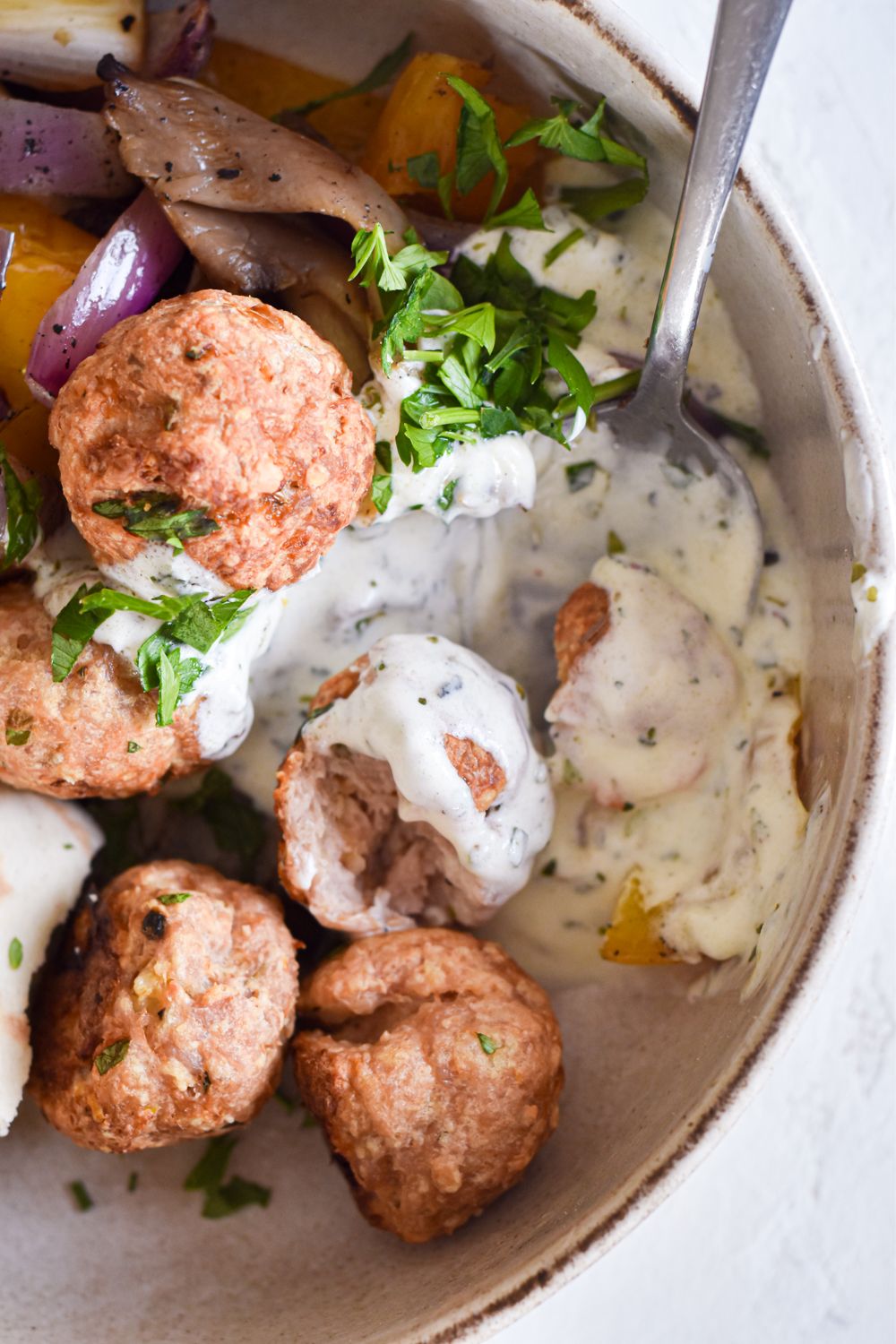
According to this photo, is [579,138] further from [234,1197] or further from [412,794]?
[234,1197]

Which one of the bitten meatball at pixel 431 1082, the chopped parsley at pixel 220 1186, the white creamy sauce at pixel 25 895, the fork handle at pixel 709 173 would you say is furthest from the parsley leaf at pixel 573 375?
the chopped parsley at pixel 220 1186

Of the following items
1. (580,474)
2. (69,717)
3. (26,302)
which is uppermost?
(580,474)

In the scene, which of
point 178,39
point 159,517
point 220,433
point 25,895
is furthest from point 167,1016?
point 178,39

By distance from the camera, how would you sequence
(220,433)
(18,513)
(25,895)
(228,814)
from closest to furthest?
(220,433)
(18,513)
(25,895)
(228,814)

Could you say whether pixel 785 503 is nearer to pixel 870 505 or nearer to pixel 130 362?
pixel 870 505

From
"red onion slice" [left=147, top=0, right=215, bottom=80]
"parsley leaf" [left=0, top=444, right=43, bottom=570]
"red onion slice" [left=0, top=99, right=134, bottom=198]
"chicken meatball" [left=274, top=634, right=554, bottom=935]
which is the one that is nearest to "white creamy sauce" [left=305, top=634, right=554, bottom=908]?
"chicken meatball" [left=274, top=634, right=554, bottom=935]

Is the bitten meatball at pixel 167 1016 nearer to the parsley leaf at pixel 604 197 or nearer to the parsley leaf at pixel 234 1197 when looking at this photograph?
the parsley leaf at pixel 234 1197
